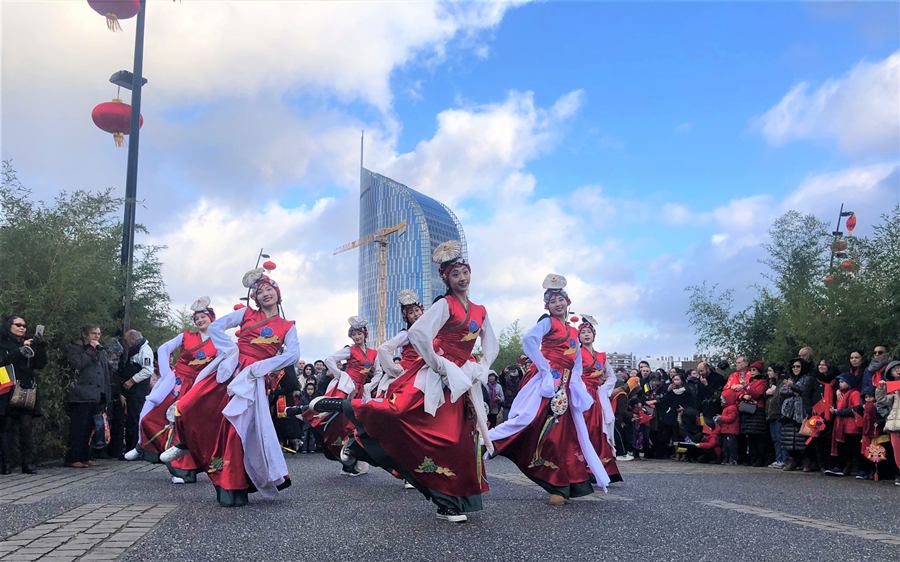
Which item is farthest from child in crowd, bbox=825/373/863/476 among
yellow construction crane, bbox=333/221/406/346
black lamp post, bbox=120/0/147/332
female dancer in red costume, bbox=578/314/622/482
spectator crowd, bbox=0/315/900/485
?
yellow construction crane, bbox=333/221/406/346

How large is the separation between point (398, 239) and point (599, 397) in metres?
114

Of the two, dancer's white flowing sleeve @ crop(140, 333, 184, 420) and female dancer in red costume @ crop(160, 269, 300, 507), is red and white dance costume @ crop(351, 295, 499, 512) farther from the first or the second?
dancer's white flowing sleeve @ crop(140, 333, 184, 420)

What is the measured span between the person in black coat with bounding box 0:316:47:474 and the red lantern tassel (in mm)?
8030

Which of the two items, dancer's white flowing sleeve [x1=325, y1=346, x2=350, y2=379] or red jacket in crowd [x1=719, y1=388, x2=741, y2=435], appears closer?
dancer's white flowing sleeve [x1=325, y1=346, x2=350, y2=379]

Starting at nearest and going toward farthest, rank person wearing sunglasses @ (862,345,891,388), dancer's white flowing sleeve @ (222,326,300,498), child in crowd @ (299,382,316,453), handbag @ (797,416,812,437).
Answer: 1. dancer's white flowing sleeve @ (222,326,300,498)
2. person wearing sunglasses @ (862,345,891,388)
3. handbag @ (797,416,812,437)
4. child in crowd @ (299,382,316,453)

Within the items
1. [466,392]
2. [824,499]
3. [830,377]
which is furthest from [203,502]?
[830,377]

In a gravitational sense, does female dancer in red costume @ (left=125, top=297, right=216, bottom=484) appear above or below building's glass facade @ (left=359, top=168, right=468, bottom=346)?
below

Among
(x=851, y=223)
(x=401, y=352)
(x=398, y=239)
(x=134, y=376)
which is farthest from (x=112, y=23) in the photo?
(x=398, y=239)

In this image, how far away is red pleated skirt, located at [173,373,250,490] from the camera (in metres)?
6.54

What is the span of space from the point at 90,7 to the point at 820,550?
49.5 ft

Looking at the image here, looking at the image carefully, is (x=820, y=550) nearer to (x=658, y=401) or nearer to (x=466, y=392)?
(x=466, y=392)

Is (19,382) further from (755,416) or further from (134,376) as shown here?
(755,416)

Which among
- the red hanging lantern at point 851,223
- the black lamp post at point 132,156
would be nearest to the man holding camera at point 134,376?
the black lamp post at point 132,156

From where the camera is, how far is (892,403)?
9.47m
